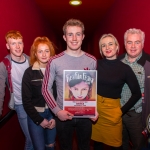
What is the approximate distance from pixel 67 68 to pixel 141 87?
32.5 inches

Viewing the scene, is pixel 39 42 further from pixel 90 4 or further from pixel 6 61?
pixel 90 4

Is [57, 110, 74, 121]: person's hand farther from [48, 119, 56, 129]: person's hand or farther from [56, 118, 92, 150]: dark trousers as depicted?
[48, 119, 56, 129]: person's hand

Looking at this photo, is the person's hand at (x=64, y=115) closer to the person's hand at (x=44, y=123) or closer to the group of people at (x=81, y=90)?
the group of people at (x=81, y=90)

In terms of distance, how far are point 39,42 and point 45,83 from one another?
0.50 metres

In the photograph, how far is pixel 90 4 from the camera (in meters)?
4.34

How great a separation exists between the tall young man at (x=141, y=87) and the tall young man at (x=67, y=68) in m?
0.44

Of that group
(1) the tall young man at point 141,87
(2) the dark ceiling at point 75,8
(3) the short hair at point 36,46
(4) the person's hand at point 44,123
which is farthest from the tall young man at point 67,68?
(2) the dark ceiling at point 75,8

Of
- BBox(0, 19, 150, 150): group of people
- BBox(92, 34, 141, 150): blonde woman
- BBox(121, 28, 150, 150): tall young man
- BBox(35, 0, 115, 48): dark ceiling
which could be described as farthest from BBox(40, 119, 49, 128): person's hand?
BBox(35, 0, 115, 48): dark ceiling

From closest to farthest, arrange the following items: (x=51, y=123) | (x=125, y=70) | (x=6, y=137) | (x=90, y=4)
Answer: (x=125, y=70)
(x=51, y=123)
(x=6, y=137)
(x=90, y=4)

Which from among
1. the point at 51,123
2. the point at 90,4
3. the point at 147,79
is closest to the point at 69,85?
the point at 51,123

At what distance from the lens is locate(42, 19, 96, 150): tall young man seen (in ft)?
5.82

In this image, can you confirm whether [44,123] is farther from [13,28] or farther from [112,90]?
[13,28]

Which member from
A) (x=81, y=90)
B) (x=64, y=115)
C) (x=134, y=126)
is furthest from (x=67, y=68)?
(x=134, y=126)

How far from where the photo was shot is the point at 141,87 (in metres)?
1.99
